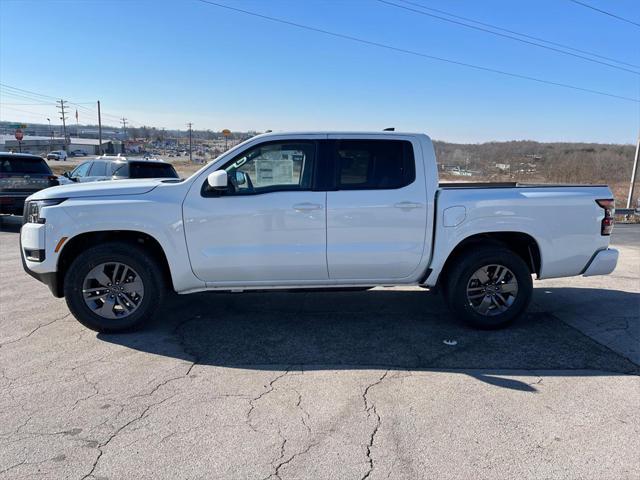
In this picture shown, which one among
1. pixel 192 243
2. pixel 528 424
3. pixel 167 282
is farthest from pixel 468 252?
pixel 167 282

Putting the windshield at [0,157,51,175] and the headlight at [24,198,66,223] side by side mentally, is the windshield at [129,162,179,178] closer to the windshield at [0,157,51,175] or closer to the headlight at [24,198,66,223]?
the windshield at [0,157,51,175]

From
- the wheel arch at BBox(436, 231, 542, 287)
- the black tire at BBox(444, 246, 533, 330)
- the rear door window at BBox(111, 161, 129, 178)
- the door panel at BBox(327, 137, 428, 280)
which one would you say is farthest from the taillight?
the rear door window at BBox(111, 161, 129, 178)

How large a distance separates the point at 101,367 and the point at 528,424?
3.35 m

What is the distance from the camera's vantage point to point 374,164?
467 centimetres

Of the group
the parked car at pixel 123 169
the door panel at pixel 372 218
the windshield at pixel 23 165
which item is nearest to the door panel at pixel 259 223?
the door panel at pixel 372 218

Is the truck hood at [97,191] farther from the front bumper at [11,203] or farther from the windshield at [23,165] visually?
the windshield at [23,165]

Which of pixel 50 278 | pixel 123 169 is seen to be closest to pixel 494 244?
pixel 50 278

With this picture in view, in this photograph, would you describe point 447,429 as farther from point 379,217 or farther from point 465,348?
point 379,217

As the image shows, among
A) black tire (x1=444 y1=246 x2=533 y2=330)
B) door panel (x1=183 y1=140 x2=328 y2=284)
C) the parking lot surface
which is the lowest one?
the parking lot surface

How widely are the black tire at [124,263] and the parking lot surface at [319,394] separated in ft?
0.51

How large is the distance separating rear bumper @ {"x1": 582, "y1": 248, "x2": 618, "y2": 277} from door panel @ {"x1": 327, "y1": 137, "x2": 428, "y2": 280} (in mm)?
1905

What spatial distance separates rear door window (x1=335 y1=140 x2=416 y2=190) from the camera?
461 centimetres

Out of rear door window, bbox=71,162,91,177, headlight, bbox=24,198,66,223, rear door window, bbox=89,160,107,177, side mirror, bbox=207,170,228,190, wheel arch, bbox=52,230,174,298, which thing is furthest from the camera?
rear door window, bbox=71,162,91,177

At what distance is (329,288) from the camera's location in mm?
4773
